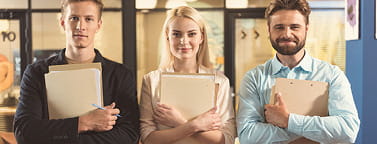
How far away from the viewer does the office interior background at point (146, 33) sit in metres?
5.68

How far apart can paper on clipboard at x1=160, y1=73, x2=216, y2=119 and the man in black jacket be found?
17 cm

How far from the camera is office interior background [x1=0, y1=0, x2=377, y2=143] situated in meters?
5.68

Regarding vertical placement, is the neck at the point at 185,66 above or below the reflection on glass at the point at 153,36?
below

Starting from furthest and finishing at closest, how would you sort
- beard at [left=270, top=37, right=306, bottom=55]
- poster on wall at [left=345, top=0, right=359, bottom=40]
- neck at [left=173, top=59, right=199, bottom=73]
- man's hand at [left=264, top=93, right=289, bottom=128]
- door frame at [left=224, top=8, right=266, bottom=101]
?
door frame at [left=224, top=8, right=266, bottom=101] → poster on wall at [left=345, top=0, right=359, bottom=40] → neck at [left=173, top=59, right=199, bottom=73] → beard at [left=270, top=37, right=306, bottom=55] → man's hand at [left=264, top=93, right=289, bottom=128]

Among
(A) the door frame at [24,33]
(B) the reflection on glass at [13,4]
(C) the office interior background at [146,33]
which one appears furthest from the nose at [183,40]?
(B) the reflection on glass at [13,4]

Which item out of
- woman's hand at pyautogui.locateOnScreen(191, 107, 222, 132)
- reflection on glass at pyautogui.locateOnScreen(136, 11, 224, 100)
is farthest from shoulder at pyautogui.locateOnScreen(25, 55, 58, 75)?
reflection on glass at pyautogui.locateOnScreen(136, 11, 224, 100)

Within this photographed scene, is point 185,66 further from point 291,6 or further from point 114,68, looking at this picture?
point 291,6

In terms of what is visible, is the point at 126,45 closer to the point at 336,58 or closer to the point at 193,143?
the point at 336,58

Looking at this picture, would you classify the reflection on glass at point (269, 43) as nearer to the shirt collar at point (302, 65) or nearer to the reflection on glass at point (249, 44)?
the reflection on glass at point (249, 44)

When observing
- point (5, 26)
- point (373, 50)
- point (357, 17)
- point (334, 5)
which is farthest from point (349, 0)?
point (5, 26)

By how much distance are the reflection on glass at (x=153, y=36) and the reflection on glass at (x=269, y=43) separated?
0.97 feet

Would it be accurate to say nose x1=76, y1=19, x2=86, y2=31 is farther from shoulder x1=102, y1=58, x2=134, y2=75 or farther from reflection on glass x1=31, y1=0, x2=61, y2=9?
reflection on glass x1=31, y1=0, x2=61, y2=9

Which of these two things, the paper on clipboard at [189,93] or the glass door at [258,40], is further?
the glass door at [258,40]

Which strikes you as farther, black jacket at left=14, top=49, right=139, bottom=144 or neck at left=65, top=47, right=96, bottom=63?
neck at left=65, top=47, right=96, bottom=63
